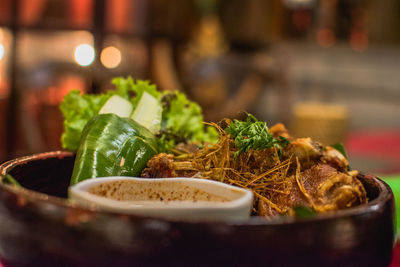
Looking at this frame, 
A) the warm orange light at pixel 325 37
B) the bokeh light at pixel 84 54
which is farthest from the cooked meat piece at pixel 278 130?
the warm orange light at pixel 325 37

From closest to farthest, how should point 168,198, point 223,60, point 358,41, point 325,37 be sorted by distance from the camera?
1. point 168,198
2. point 223,60
3. point 358,41
4. point 325,37

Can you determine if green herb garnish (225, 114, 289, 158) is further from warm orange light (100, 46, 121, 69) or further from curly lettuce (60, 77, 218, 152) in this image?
warm orange light (100, 46, 121, 69)

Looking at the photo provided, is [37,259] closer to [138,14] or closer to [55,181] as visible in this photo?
[55,181]

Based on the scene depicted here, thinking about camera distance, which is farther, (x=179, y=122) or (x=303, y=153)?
(x=179, y=122)

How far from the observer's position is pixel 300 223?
2.10 feet

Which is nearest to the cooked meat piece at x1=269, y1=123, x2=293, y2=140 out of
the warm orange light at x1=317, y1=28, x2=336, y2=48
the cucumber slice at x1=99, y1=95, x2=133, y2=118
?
the cucumber slice at x1=99, y1=95, x2=133, y2=118

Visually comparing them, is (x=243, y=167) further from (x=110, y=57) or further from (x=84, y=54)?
(x=110, y=57)

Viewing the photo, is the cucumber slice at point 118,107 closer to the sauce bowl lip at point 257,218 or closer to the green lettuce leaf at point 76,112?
the green lettuce leaf at point 76,112

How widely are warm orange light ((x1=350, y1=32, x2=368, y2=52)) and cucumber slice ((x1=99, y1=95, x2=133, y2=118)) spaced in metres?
6.44

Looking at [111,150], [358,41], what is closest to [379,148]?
[111,150]

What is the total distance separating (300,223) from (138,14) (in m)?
4.84

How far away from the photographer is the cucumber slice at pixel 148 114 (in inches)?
47.1

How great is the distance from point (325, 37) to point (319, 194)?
7350 millimetres

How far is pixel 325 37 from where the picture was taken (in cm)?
783
